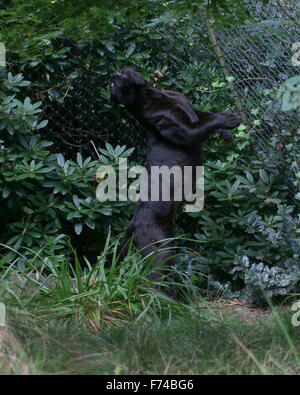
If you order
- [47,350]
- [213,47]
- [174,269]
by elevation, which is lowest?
[174,269]

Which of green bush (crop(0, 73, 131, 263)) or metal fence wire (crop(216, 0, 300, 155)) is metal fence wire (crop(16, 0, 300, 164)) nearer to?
metal fence wire (crop(216, 0, 300, 155))

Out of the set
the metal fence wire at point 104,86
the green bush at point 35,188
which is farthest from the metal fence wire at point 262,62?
the green bush at point 35,188

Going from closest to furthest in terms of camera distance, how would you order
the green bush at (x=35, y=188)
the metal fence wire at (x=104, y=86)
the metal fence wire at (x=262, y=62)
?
the green bush at (x=35, y=188) < the metal fence wire at (x=262, y=62) < the metal fence wire at (x=104, y=86)

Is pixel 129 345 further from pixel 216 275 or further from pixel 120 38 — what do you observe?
pixel 120 38

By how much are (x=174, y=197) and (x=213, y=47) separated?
2393 millimetres

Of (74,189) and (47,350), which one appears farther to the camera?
(74,189)

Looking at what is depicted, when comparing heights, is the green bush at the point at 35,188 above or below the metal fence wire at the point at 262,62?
below

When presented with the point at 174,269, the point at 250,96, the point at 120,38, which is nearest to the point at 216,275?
the point at 174,269

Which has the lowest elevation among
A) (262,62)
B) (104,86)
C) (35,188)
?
(35,188)

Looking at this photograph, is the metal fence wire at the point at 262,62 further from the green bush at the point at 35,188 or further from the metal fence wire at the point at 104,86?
the green bush at the point at 35,188

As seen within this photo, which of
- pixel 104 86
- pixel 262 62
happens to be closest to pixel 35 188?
pixel 104 86

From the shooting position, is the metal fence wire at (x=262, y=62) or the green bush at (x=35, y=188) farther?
the metal fence wire at (x=262, y=62)

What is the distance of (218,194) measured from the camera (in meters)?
5.40

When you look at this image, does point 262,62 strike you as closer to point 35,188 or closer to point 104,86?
point 104,86
